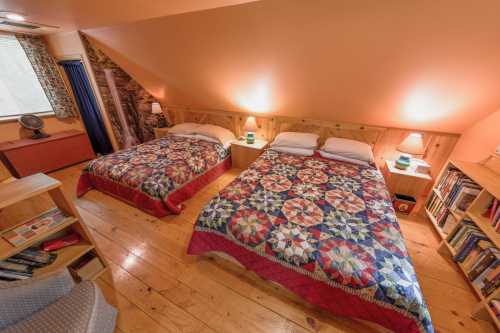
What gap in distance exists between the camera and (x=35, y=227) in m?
1.04

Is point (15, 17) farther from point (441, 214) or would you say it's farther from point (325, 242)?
point (441, 214)

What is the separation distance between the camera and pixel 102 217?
203 cm

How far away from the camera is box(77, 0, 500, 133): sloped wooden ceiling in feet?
4.10

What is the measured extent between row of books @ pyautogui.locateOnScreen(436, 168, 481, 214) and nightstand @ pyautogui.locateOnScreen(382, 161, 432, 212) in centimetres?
16

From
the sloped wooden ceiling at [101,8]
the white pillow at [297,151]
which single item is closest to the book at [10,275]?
the sloped wooden ceiling at [101,8]

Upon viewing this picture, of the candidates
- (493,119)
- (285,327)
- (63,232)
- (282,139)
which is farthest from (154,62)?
(493,119)

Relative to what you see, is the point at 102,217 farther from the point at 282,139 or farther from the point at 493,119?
the point at 493,119

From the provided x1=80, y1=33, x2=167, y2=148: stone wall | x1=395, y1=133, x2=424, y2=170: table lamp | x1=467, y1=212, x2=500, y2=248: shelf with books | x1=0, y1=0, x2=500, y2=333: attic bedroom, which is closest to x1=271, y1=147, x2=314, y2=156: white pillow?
x1=0, y1=0, x2=500, y2=333: attic bedroom

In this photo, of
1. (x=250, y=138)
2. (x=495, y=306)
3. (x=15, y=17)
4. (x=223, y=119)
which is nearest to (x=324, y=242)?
(x=495, y=306)

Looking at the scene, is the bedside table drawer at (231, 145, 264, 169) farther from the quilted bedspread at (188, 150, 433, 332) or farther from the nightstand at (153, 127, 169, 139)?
the nightstand at (153, 127, 169, 139)

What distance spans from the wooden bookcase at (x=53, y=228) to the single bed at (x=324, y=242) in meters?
0.75

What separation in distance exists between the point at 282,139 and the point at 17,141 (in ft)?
13.7

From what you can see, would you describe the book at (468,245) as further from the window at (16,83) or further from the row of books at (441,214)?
the window at (16,83)

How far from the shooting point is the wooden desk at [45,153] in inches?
102
